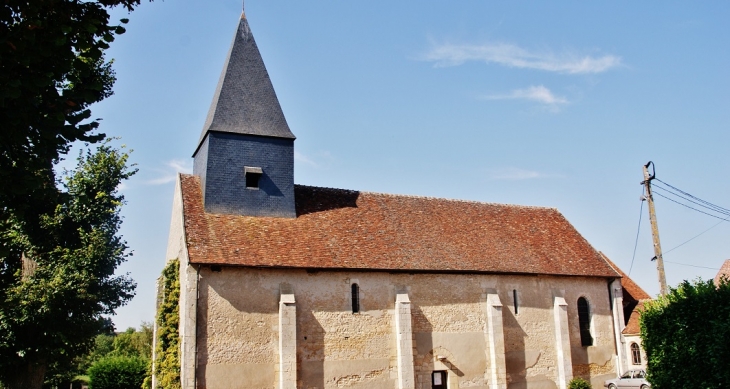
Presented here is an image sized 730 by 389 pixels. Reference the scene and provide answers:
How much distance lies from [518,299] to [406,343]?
18.2 ft

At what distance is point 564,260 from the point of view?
2431 cm

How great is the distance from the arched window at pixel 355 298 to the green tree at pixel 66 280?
9528mm

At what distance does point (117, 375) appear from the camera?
92.1ft

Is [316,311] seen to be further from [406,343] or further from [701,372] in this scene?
[701,372]

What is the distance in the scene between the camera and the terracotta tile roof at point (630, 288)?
2654 cm

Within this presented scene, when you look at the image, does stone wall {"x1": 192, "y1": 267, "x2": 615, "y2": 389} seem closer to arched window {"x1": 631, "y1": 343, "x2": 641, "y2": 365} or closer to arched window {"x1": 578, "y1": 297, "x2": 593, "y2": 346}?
arched window {"x1": 578, "y1": 297, "x2": 593, "y2": 346}

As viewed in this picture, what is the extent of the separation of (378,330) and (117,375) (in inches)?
610

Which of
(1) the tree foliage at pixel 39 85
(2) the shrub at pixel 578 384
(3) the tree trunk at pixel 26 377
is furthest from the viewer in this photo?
(2) the shrub at pixel 578 384

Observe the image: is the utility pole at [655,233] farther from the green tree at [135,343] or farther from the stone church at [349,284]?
the green tree at [135,343]

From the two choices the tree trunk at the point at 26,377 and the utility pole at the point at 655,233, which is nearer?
the utility pole at the point at 655,233

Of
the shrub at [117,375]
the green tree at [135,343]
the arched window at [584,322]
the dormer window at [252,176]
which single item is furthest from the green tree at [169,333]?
the green tree at [135,343]

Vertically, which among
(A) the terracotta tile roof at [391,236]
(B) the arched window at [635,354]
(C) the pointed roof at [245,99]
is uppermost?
(C) the pointed roof at [245,99]

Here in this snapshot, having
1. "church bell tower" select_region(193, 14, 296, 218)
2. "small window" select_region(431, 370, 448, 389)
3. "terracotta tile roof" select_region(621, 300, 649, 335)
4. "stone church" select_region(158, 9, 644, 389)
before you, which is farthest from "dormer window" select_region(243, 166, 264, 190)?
"terracotta tile roof" select_region(621, 300, 649, 335)

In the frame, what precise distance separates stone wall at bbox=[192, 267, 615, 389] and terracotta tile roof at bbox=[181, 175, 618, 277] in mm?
483
